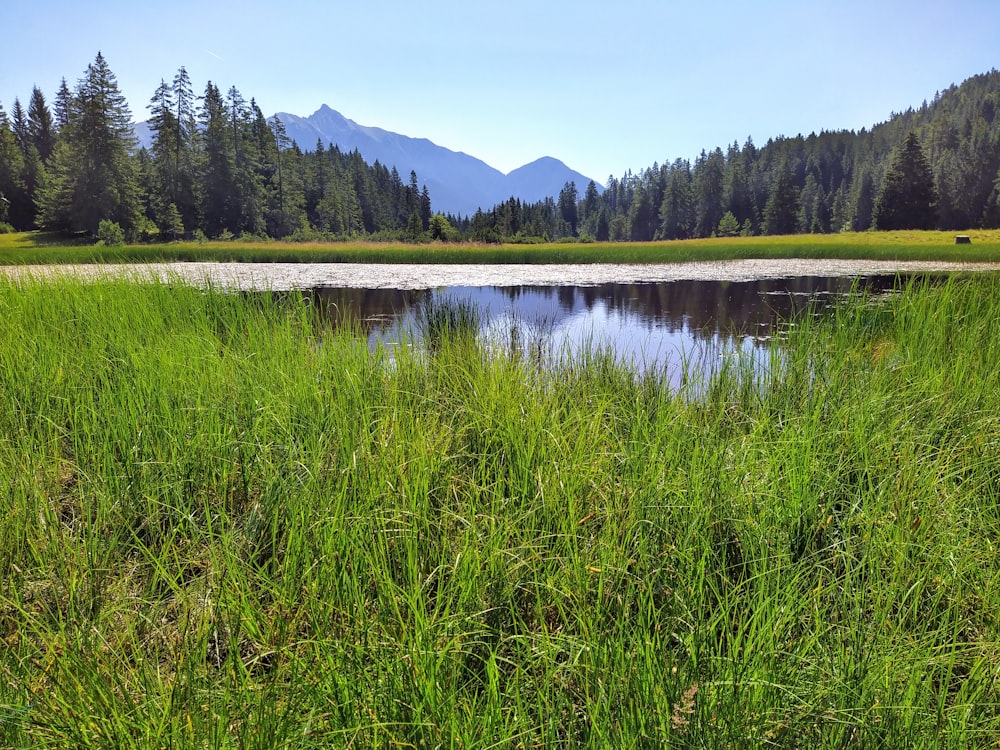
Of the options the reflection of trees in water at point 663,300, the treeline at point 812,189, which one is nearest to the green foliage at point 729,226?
the treeline at point 812,189

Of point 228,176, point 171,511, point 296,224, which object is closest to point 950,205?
point 296,224

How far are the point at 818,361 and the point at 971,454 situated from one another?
139 cm

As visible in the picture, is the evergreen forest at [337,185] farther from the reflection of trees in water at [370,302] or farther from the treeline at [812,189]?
the reflection of trees in water at [370,302]

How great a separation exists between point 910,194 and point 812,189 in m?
30.2

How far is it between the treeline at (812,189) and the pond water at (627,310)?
4426 cm

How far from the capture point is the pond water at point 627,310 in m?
7.02

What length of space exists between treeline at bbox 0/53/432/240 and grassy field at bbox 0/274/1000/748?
51.1 m

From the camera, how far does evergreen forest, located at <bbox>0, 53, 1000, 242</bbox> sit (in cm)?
4441

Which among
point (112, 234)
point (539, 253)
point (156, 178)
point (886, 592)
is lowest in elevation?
point (886, 592)

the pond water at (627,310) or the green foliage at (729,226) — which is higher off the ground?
the green foliage at (729,226)

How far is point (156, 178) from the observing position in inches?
2015

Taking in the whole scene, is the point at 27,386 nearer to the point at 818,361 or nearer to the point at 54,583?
the point at 54,583

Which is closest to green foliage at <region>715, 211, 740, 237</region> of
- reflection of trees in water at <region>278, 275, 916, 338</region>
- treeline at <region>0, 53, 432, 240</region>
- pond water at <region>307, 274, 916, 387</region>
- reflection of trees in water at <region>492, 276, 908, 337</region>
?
treeline at <region>0, 53, 432, 240</region>

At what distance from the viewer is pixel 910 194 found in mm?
57625
